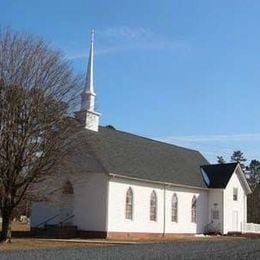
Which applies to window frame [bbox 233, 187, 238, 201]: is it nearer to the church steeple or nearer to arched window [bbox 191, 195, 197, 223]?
arched window [bbox 191, 195, 197, 223]

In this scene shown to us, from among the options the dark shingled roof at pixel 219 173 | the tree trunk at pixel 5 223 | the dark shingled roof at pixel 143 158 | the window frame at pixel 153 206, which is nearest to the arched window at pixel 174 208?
the dark shingled roof at pixel 143 158

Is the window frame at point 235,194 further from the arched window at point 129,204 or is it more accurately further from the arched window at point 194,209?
the arched window at point 129,204

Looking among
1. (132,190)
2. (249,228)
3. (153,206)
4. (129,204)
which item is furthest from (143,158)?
(249,228)

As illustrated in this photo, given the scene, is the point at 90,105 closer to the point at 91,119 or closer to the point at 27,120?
the point at 91,119

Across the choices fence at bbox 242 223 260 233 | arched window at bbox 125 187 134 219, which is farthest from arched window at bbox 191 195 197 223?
arched window at bbox 125 187 134 219

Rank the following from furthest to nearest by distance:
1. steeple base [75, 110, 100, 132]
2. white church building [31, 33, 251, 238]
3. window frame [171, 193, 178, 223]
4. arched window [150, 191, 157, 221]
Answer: window frame [171, 193, 178, 223], arched window [150, 191, 157, 221], steeple base [75, 110, 100, 132], white church building [31, 33, 251, 238]

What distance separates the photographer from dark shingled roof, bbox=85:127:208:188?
47000 mm

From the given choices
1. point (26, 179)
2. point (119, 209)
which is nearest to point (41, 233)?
point (119, 209)

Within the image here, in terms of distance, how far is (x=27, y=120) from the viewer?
33.2 m

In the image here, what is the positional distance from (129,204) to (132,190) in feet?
3.79

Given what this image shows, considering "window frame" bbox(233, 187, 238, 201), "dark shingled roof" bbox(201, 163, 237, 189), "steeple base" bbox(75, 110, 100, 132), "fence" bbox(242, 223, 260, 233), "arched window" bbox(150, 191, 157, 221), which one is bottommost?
"fence" bbox(242, 223, 260, 233)

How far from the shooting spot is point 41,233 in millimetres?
45812

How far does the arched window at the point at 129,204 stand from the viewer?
46662mm

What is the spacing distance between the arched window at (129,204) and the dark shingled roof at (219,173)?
46.6ft
